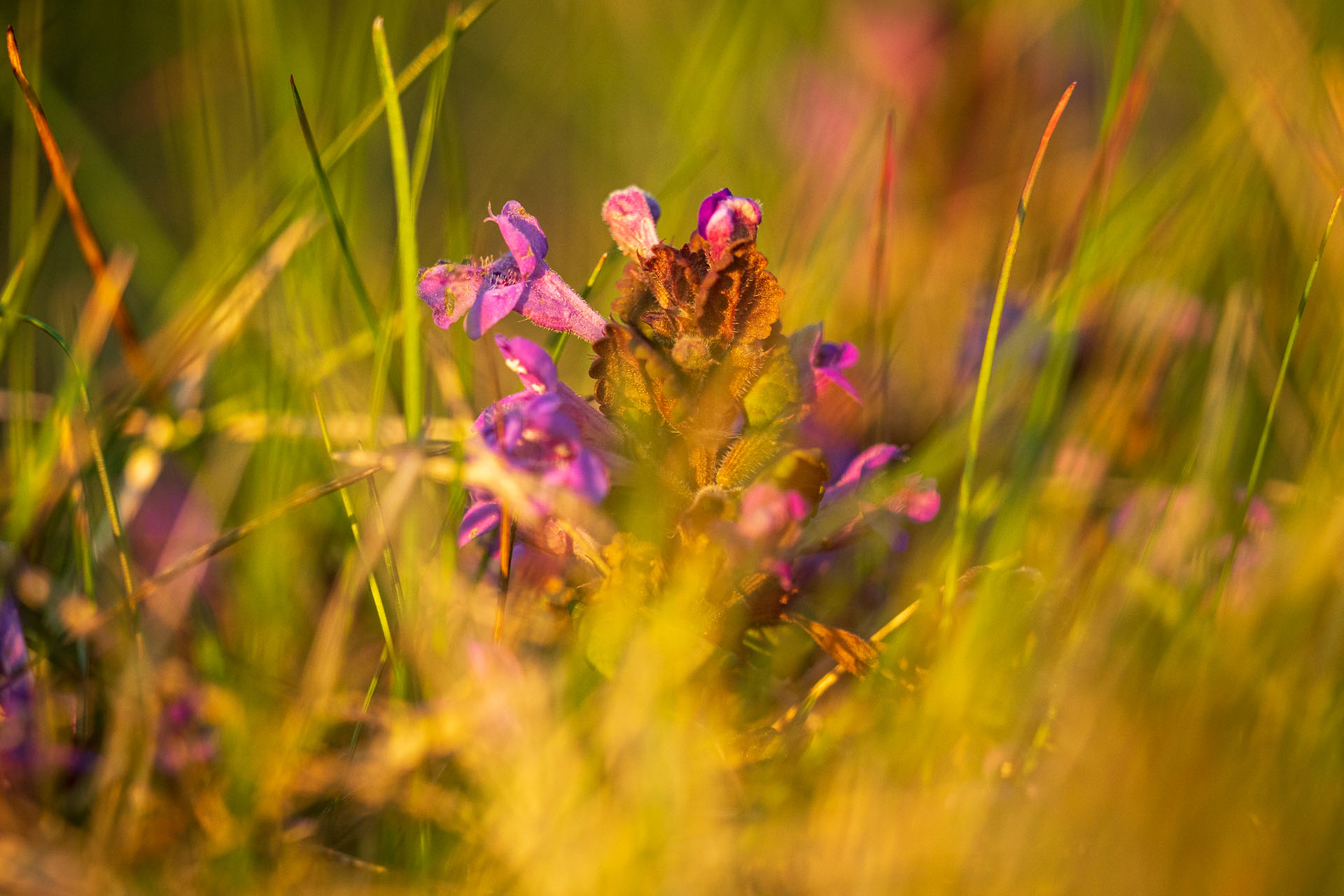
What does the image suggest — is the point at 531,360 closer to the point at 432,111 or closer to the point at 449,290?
the point at 449,290

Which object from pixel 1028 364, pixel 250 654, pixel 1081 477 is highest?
pixel 1028 364

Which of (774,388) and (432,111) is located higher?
(432,111)

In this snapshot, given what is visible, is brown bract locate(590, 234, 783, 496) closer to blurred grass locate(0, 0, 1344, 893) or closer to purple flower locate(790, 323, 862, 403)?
purple flower locate(790, 323, 862, 403)

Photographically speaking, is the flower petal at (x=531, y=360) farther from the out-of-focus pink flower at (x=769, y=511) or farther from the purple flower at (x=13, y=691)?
the purple flower at (x=13, y=691)

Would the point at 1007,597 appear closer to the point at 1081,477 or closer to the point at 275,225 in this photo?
the point at 1081,477

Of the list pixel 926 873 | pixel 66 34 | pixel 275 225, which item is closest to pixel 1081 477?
pixel 926 873

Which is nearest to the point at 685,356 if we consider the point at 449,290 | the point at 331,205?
the point at 449,290
